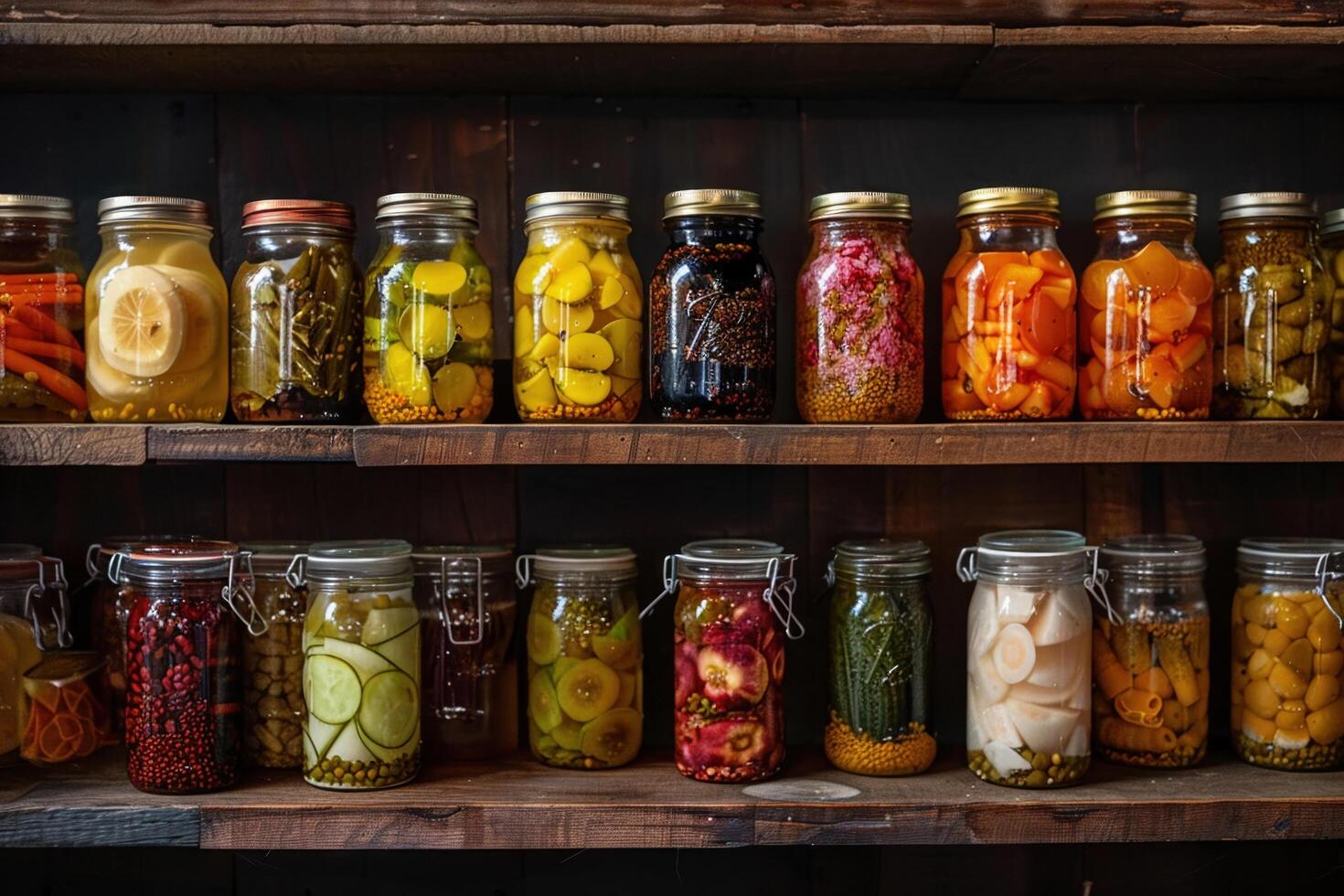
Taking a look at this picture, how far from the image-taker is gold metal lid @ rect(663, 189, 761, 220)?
1.14m

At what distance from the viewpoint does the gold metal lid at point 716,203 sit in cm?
114

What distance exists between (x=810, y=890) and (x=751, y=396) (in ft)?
1.84

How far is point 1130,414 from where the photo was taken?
3.76ft

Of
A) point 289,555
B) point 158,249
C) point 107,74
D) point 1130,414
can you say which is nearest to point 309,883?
point 289,555

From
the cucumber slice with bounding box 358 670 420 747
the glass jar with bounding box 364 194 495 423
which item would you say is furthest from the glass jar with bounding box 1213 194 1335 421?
the cucumber slice with bounding box 358 670 420 747

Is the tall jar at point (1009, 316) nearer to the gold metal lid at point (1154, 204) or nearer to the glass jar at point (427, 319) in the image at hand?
the gold metal lid at point (1154, 204)

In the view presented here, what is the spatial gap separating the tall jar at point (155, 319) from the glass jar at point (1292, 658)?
1013mm

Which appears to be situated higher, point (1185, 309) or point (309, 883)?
point (1185, 309)

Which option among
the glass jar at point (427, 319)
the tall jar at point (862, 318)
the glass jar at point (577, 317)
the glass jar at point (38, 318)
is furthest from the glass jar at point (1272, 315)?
the glass jar at point (38, 318)

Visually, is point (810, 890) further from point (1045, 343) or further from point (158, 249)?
point (158, 249)

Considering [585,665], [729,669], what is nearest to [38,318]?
[585,665]

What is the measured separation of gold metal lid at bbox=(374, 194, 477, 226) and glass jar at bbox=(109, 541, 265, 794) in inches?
13.8

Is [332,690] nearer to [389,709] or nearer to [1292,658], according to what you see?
[389,709]

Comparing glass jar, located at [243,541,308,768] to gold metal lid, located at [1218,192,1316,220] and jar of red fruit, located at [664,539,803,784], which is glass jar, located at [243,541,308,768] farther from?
gold metal lid, located at [1218,192,1316,220]
